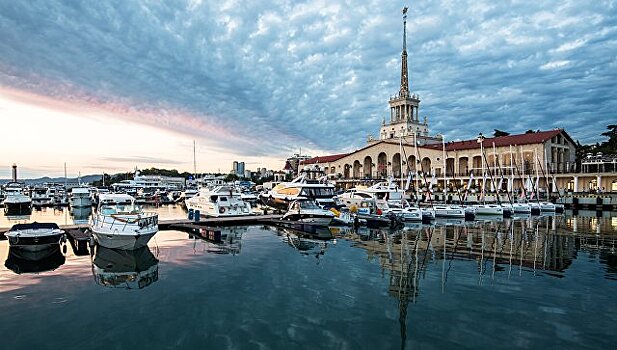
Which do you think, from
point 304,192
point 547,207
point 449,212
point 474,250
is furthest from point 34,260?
point 547,207

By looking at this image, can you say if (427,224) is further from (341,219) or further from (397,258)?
(397,258)

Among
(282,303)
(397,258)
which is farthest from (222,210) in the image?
(282,303)

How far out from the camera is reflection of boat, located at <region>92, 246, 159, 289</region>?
650 inches

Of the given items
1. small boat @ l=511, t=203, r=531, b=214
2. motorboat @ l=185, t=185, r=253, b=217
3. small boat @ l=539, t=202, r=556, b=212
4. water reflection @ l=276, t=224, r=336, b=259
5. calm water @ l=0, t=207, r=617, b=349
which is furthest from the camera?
small boat @ l=539, t=202, r=556, b=212

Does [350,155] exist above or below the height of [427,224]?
above

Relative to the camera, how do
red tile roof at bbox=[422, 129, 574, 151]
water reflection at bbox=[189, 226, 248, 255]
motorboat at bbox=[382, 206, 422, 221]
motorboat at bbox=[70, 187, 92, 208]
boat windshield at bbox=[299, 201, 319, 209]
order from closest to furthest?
water reflection at bbox=[189, 226, 248, 255] < boat windshield at bbox=[299, 201, 319, 209] < motorboat at bbox=[382, 206, 422, 221] < motorboat at bbox=[70, 187, 92, 208] < red tile roof at bbox=[422, 129, 574, 151]

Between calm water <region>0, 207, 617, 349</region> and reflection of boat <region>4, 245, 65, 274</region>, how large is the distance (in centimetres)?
11

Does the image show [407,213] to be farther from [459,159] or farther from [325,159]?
[325,159]

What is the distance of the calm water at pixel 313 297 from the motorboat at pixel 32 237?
78cm

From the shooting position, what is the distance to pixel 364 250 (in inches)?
937

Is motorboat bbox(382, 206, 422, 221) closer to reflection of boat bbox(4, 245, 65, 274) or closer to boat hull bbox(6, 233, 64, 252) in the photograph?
reflection of boat bbox(4, 245, 65, 274)

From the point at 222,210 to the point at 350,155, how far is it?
70.4m

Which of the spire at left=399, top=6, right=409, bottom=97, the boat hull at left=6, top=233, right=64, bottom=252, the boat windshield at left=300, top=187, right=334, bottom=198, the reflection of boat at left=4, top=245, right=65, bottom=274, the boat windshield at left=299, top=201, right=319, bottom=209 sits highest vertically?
the spire at left=399, top=6, right=409, bottom=97

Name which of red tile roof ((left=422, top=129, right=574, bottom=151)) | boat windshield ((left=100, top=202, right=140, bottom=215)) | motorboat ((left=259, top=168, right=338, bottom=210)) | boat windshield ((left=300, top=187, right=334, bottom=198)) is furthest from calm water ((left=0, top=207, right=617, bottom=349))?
red tile roof ((left=422, top=129, right=574, bottom=151))
